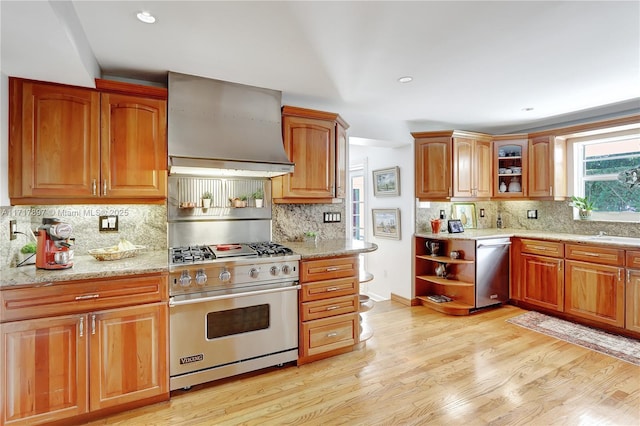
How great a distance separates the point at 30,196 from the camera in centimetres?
211

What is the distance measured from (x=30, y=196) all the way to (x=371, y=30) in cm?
244

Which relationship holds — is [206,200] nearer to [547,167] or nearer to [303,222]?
[303,222]

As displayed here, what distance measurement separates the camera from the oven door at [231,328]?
222 centimetres

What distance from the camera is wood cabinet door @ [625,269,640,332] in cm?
301

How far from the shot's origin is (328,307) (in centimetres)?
272

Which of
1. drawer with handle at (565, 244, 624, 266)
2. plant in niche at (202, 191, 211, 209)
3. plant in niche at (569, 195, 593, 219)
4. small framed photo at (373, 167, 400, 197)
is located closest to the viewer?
plant in niche at (202, 191, 211, 209)

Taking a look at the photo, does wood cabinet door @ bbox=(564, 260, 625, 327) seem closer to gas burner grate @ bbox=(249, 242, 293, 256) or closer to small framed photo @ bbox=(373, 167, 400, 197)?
small framed photo @ bbox=(373, 167, 400, 197)

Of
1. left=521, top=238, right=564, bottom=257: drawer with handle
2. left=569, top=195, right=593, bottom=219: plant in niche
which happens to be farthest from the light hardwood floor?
left=569, top=195, right=593, bottom=219: plant in niche

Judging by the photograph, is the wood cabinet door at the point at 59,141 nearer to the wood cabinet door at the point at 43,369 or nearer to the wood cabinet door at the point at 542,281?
the wood cabinet door at the point at 43,369

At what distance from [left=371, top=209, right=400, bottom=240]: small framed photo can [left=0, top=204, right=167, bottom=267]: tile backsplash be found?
2.86 m

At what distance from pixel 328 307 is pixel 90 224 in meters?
2.02

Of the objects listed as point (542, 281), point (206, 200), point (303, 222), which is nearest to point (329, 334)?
point (303, 222)

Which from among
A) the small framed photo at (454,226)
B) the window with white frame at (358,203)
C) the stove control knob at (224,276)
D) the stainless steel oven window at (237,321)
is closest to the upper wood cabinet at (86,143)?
the stove control knob at (224,276)

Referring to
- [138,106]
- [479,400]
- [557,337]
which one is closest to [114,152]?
[138,106]
